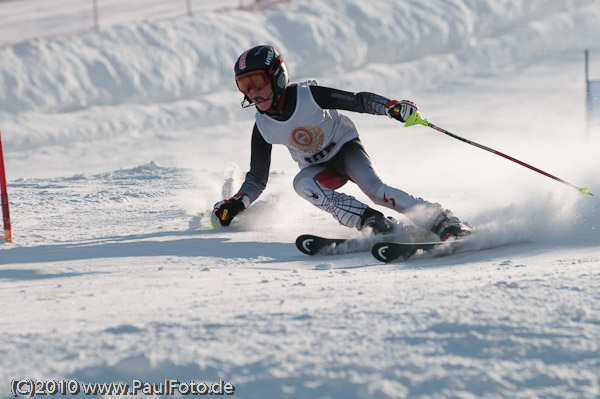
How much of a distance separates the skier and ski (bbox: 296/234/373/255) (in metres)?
0.11

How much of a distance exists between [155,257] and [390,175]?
3.55 m

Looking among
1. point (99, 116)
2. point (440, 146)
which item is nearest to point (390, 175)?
point (440, 146)

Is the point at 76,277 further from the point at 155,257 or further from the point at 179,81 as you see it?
the point at 179,81

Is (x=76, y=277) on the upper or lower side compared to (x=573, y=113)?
lower

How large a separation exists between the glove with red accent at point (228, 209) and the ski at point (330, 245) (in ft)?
3.38

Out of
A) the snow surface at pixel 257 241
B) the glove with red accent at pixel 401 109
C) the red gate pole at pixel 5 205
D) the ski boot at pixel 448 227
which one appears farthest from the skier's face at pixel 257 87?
the red gate pole at pixel 5 205

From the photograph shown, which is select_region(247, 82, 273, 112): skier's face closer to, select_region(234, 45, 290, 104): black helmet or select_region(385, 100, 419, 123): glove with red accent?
select_region(234, 45, 290, 104): black helmet

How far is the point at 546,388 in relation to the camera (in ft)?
7.25

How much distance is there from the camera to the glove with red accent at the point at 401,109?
4.65 meters

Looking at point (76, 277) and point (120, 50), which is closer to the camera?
point (76, 277)

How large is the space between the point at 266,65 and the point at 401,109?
825mm

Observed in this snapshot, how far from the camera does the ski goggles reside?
4.59m

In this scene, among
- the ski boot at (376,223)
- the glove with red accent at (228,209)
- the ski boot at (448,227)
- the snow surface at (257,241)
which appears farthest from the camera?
the glove with red accent at (228,209)

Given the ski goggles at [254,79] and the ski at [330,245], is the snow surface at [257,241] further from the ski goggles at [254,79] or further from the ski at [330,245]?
the ski goggles at [254,79]
